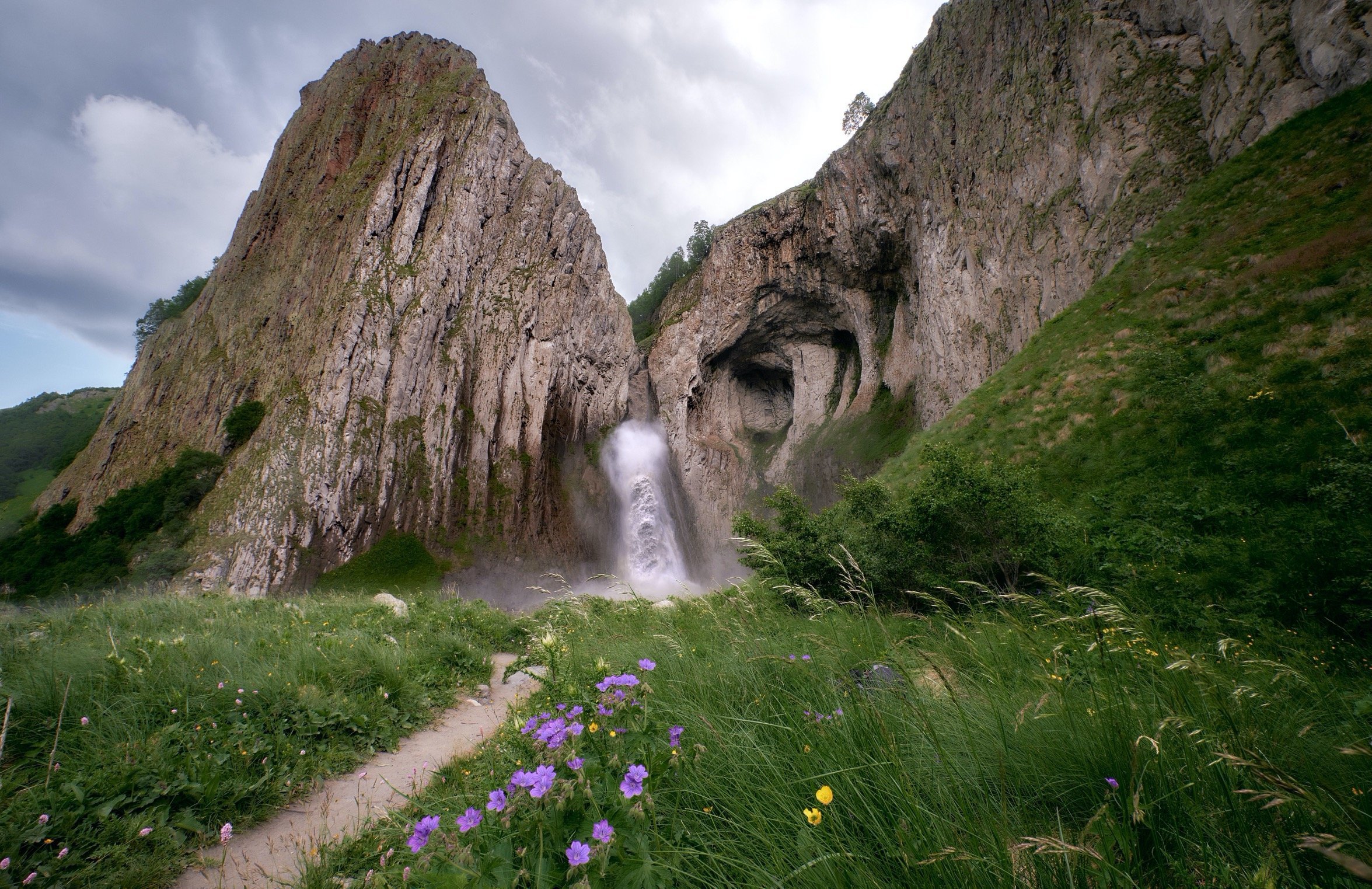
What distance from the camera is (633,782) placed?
1397mm

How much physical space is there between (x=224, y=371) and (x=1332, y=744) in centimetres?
4139

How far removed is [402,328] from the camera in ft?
93.5

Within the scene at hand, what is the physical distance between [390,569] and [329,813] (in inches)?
1030

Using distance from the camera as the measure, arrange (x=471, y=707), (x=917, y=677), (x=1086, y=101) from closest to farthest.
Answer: (x=917, y=677) < (x=471, y=707) < (x=1086, y=101)

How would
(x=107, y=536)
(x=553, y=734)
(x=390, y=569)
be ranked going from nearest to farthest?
1. (x=553, y=734)
2. (x=107, y=536)
3. (x=390, y=569)

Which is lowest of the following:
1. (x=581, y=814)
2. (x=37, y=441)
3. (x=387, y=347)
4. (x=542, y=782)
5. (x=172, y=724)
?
(x=172, y=724)

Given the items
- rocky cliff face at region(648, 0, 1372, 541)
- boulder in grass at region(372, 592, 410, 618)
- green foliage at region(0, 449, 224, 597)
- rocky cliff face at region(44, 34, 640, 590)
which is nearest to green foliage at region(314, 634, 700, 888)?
boulder in grass at region(372, 592, 410, 618)

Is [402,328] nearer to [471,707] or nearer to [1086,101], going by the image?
[471,707]

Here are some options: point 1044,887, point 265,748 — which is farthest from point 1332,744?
point 265,748

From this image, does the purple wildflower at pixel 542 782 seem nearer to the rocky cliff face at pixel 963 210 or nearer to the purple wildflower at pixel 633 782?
the purple wildflower at pixel 633 782

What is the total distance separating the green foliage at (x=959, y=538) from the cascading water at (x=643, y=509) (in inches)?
1016

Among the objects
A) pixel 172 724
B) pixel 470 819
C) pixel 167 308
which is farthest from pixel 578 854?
pixel 167 308

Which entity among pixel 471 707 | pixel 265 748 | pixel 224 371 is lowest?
pixel 471 707

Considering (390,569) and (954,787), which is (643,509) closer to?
(390,569)
